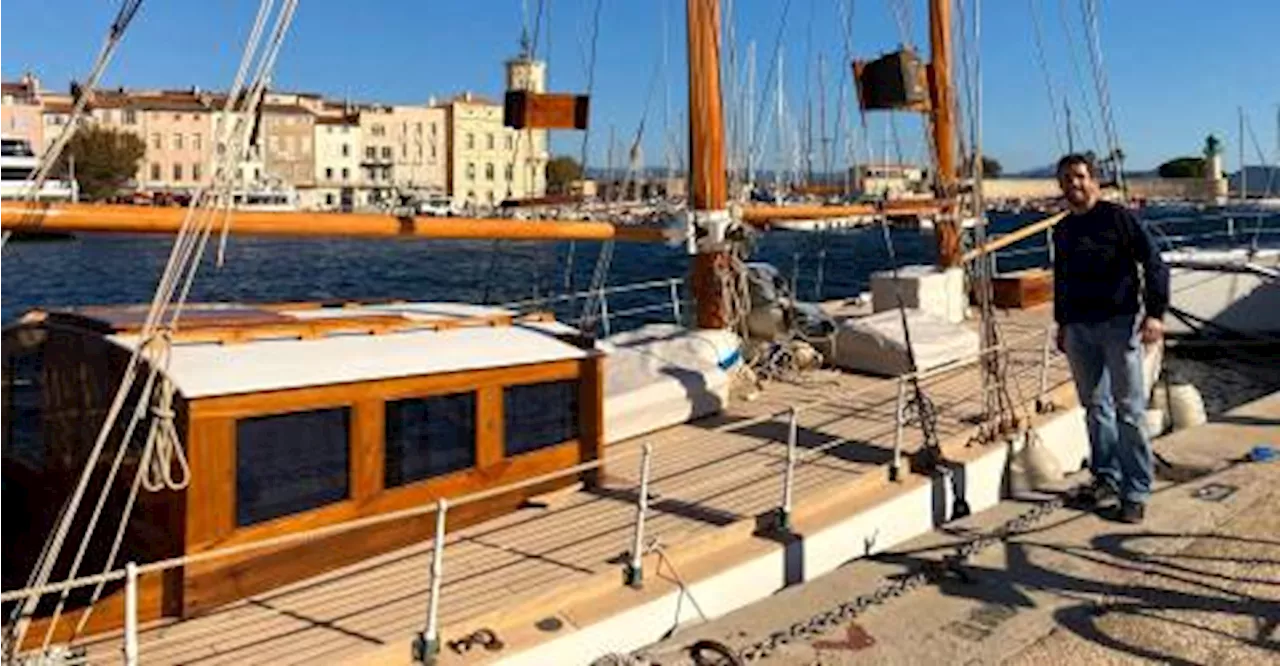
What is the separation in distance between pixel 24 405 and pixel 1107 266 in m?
7.38

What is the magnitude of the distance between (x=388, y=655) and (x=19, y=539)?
3.37 m

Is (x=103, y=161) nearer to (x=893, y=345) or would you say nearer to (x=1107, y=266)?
(x=893, y=345)

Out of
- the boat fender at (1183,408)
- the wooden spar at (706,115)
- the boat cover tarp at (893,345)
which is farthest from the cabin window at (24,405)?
A: the boat fender at (1183,408)

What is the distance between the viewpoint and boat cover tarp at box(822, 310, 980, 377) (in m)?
13.7

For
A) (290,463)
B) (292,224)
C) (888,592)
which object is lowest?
(888,592)

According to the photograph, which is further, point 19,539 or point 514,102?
point 514,102

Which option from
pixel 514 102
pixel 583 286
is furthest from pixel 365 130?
pixel 514 102

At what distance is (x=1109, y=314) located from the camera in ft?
25.6

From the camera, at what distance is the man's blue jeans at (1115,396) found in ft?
25.9

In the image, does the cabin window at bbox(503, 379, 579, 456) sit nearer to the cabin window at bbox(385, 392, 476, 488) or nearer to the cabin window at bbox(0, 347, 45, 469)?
the cabin window at bbox(385, 392, 476, 488)

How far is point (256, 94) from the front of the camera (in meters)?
6.23

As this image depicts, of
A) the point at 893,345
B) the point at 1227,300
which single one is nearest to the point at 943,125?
the point at 893,345

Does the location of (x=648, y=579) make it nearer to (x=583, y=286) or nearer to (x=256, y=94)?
(x=256, y=94)

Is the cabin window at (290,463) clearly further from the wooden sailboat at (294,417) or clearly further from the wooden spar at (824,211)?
the wooden spar at (824,211)
